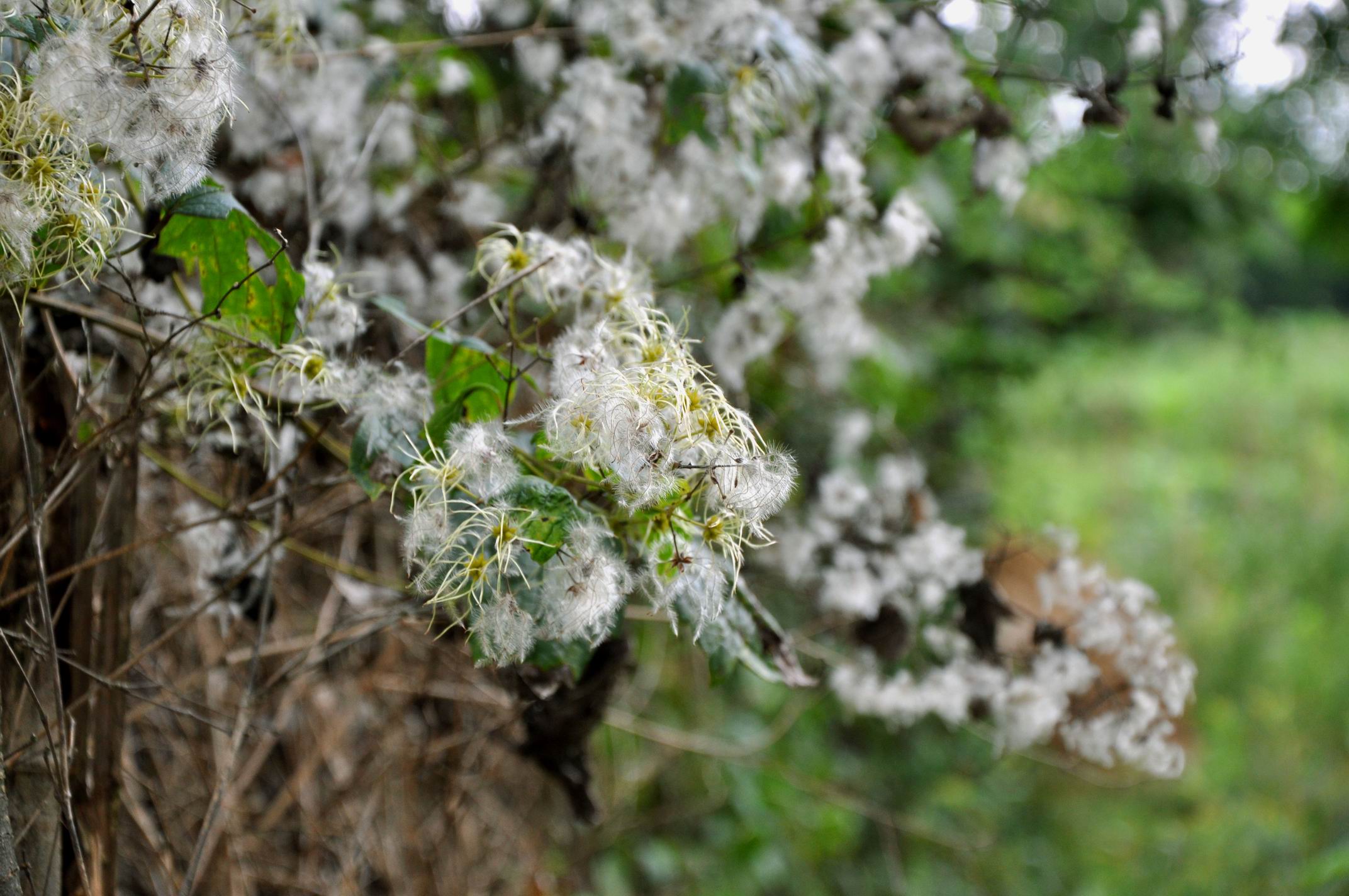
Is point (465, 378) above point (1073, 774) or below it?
above

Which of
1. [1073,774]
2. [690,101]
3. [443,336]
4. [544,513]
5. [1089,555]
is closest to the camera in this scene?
[544,513]

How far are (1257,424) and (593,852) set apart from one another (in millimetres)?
4225

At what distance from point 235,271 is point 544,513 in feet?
1.08

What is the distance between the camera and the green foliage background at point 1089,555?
2033 mm

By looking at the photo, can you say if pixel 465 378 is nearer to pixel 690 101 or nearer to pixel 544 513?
pixel 544 513

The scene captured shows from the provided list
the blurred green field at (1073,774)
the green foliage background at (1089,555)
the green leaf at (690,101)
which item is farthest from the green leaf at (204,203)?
the blurred green field at (1073,774)

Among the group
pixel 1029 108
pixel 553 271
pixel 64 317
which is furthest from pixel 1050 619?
pixel 1029 108

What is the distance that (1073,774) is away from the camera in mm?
1731

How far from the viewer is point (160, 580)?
4.12 ft

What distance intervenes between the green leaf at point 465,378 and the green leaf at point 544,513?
0.46 ft

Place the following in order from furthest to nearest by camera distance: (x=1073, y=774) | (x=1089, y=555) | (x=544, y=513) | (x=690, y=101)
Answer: (x=1089, y=555)
(x=1073, y=774)
(x=690, y=101)
(x=544, y=513)

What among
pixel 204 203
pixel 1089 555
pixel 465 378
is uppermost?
pixel 204 203

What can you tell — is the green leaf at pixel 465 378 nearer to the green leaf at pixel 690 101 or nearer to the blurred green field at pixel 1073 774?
the green leaf at pixel 690 101

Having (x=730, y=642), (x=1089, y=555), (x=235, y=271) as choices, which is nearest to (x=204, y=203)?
(x=235, y=271)
